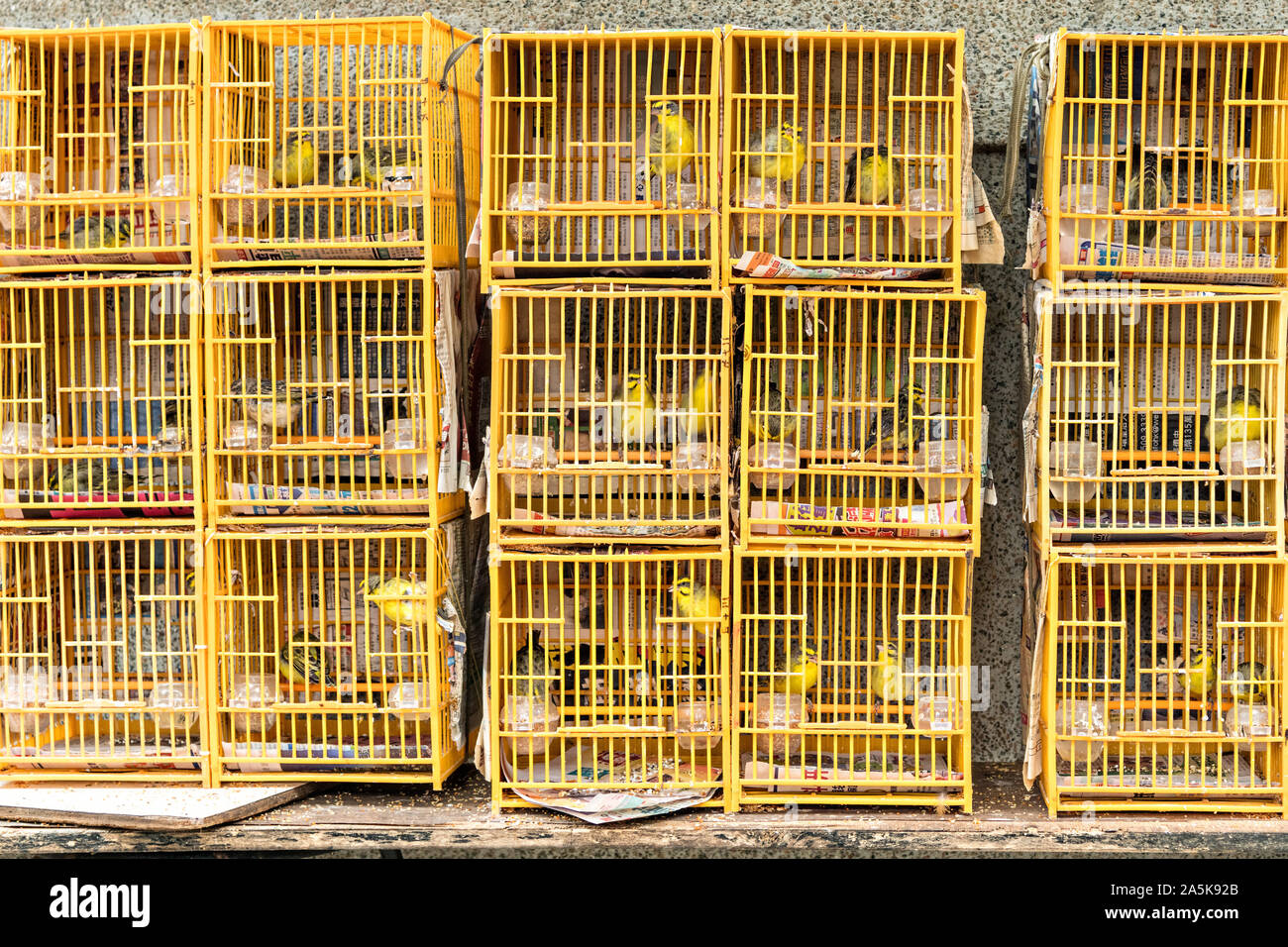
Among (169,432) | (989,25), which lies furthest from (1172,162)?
(169,432)

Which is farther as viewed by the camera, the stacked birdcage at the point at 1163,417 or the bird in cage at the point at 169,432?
the bird in cage at the point at 169,432

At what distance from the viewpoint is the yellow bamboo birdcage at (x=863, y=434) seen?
2.97m

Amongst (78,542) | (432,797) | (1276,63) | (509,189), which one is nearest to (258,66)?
(509,189)

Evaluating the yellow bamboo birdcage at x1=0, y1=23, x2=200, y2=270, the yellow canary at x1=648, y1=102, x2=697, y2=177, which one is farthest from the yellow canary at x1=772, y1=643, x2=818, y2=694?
the yellow bamboo birdcage at x1=0, y1=23, x2=200, y2=270

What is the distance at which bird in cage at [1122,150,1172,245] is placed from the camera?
9.84ft

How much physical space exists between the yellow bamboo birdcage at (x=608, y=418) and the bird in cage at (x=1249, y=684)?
140cm

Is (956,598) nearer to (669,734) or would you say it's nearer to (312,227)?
(669,734)

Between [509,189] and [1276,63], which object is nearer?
[1276,63]

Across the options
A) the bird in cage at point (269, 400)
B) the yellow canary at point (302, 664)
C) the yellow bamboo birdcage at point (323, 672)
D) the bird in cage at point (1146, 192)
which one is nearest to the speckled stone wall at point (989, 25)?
the bird in cage at point (1146, 192)

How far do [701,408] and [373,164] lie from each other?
114 centimetres

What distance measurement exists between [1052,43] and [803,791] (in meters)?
2.04

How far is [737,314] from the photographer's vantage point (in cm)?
305

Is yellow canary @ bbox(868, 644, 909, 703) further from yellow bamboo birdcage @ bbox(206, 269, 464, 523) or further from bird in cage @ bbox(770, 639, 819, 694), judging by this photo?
yellow bamboo birdcage @ bbox(206, 269, 464, 523)

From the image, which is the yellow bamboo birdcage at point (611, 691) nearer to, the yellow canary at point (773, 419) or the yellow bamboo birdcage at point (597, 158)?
the yellow canary at point (773, 419)
